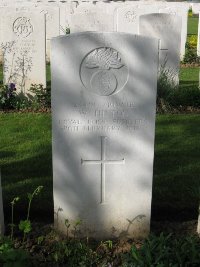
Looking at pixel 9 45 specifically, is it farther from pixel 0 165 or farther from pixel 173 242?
pixel 173 242

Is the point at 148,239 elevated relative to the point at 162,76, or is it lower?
lower

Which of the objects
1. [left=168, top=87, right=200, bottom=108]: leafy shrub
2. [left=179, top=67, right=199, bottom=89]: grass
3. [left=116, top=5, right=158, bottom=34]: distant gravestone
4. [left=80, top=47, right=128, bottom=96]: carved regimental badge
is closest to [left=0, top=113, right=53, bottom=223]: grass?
[left=80, top=47, right=128, bottom=96]: carved regimental badge

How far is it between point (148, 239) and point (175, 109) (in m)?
4.46

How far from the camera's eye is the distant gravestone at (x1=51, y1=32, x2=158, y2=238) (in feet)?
10.6

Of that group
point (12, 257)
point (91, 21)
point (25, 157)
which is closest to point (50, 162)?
point (25, 157)

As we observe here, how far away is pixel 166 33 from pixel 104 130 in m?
5.20

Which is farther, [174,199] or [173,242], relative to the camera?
[174,199]

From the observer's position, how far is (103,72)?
Answer: 3277 millimetres

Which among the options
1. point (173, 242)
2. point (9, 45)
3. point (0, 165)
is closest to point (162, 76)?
point (9, 45)

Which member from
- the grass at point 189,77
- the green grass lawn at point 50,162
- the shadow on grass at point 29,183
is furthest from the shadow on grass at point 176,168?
the grass at point 189,77

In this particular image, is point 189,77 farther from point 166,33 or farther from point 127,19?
point 166,33

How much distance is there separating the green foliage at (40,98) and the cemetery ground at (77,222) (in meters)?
0.32

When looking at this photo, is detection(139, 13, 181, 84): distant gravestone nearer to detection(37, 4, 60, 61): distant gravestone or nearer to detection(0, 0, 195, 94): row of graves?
detection(0, 0, 195, 94): row of graves

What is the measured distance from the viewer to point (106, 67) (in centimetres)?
328
